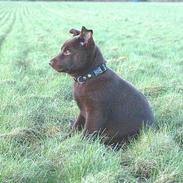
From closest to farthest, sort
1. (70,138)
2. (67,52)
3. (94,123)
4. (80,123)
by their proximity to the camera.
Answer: (70,138)
(94,123)
(67,52)
(80,123)

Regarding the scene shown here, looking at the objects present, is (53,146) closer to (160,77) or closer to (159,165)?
(159,165)

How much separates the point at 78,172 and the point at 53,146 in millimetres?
698

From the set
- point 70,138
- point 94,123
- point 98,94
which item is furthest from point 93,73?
point 70,138

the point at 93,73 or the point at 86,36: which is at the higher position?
the point at 86,36

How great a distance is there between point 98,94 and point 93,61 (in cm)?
34

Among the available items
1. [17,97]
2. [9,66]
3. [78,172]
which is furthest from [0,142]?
[9,66]

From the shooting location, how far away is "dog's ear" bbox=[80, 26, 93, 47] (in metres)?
4.66

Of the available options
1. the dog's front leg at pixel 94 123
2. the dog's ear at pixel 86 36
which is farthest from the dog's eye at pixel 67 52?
the dog's front leg at pixel 94 123

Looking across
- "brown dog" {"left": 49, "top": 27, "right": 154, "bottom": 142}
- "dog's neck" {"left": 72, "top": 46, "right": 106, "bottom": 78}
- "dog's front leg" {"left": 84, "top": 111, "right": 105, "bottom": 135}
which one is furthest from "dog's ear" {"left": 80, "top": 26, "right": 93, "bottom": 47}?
"dog's front leg" {"left": 84, "top": 111, "right": 105, "bottom": 135}

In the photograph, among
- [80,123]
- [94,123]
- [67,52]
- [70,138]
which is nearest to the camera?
[70,138]

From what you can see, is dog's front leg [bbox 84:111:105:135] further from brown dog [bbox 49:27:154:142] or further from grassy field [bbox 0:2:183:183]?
grassy field [bbox 0:2:183:183]

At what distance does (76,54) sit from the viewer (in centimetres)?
481

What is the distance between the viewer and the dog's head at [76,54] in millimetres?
4758

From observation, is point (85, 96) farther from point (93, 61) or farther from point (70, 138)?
point (70, 138)
